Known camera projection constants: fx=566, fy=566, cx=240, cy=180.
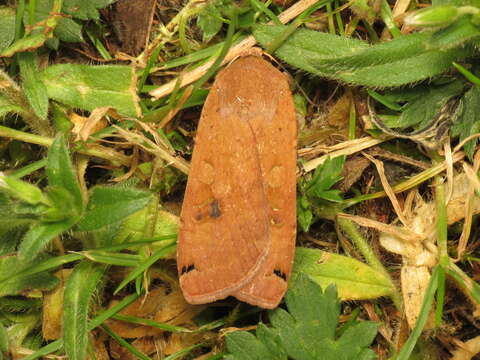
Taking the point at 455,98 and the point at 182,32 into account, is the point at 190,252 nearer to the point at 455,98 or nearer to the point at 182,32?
the point at 182,32

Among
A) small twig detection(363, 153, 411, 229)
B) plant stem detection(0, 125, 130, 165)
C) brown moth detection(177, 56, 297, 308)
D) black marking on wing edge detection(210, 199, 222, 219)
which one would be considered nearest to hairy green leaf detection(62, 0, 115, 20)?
plant stem detection(0, 125, 130, 165)

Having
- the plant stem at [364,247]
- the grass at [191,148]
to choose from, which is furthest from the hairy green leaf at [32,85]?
the plant stem at [364,247]

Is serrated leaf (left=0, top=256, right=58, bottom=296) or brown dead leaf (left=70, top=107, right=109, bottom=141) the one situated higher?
brown dead leaf (left=70, top=107, right=109, bottom=141)

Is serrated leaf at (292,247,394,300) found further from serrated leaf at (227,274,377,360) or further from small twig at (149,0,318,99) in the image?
small twig at (149,0,318,99)

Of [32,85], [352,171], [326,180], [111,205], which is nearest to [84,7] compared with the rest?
[32,85]

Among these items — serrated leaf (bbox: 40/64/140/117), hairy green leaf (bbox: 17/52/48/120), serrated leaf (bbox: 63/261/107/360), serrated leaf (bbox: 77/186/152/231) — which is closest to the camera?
serrated leaf (bbox: 77/186/152/231)

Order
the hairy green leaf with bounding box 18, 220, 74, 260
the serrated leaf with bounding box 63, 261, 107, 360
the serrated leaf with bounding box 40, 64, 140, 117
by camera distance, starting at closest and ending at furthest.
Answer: the hairy green leaf with bounding box 18, 220, 74, 260, the serrated leaf with bounding box 63, 261, 107, 360, the serrated leaf with bounding box 40, 64, 140, 117
